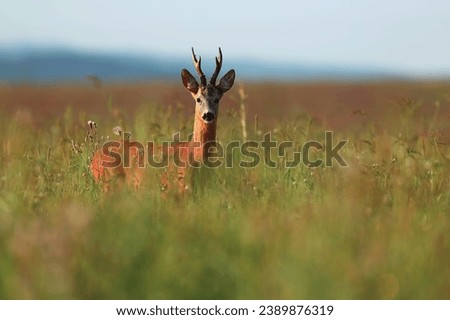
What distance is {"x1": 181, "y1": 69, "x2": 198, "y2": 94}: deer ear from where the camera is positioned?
8234mm

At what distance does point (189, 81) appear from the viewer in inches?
326

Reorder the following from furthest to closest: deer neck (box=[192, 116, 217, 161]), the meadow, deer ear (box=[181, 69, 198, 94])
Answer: deer ear (box=[181, 69, 198, 94]), deer neck (box=[192, 116, 217, 161]), the meadow

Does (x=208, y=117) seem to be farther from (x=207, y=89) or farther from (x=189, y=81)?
(x=189, y=81)

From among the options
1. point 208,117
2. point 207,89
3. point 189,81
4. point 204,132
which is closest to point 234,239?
point 208,117

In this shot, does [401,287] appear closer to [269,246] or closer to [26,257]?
[269,246]

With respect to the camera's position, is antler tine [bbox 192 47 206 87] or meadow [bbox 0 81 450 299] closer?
meadow [bbox 0 81 450 299]

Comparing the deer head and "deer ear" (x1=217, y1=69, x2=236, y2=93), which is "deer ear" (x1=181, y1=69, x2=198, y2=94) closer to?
the deer head

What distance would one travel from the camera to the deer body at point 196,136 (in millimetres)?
7336

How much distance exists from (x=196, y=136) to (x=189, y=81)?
64 centimetres

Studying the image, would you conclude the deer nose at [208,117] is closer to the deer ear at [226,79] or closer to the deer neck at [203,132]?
the deer neck at [203,132]

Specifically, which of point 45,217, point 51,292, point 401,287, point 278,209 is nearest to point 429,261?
point 401,287

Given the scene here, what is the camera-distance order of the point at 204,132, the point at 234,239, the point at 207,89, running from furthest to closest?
the point at 207,89 → the point at 204,132 → the point at 234,239

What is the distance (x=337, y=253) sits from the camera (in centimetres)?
415

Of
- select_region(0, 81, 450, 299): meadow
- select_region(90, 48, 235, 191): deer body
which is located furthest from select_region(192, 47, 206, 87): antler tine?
select_region(0, 81, 450, 299): meadow
